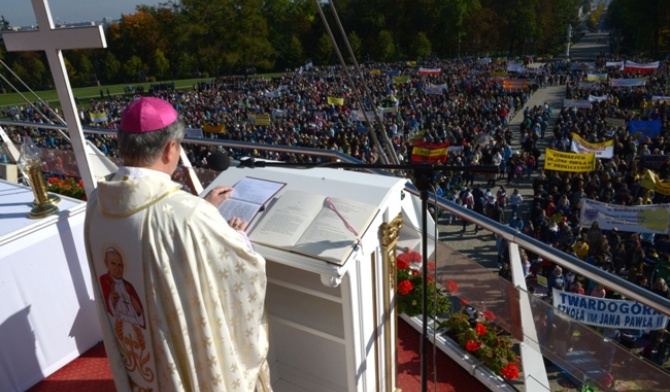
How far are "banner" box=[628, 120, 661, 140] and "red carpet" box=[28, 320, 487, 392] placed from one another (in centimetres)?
1876

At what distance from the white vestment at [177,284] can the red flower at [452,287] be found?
4.35ft

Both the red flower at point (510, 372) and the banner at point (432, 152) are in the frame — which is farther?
the banner at point (432, 152)

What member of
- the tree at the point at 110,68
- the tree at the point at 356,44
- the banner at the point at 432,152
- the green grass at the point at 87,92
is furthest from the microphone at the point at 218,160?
the tree at the point at 110,68

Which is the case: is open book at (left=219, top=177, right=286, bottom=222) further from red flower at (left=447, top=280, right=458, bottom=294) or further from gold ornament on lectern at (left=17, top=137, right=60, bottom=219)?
gold ornament on lectern at (left=17, top=137, right=60, bottom=219)

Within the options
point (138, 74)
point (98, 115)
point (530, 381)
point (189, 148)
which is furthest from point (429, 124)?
point (138, 74)

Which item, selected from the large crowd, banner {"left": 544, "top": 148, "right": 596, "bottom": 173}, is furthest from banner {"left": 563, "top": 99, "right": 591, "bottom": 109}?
banner {"left": 544, "top": 148, "right": 596, "bottom": 173}

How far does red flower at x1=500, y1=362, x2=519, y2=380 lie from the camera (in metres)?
3.05

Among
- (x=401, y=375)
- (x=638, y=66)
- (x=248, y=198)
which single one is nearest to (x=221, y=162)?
(x=248, y=198)

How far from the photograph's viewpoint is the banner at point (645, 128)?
18.6 m

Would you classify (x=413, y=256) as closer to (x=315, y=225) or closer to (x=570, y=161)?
(x=315, y=225)

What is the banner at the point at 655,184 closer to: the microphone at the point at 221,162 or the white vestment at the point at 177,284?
the microphone at the point at 221,162

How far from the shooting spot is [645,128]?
1877 cm

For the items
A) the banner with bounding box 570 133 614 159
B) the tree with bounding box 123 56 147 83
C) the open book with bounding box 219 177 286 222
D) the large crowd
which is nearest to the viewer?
the open book with bounding box 219 177 286 222

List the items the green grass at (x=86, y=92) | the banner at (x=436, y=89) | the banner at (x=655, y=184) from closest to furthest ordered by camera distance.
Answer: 1. the banner at (x=655, y=184)
2. the banner at (x=436, y=89)
3. the green grass at (x=86, y=92)
